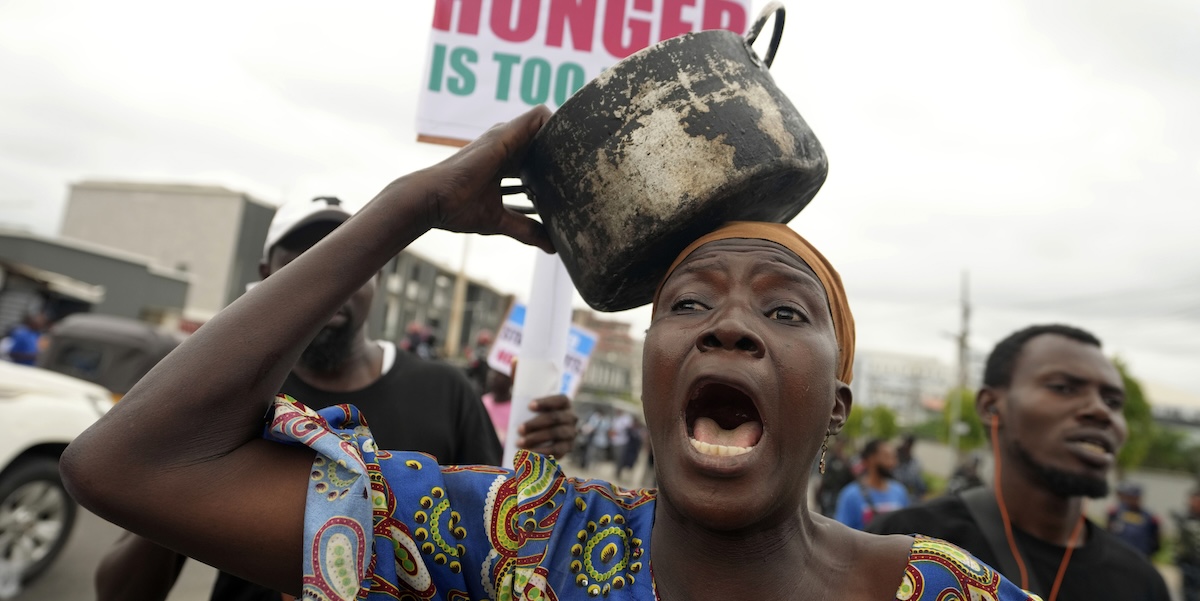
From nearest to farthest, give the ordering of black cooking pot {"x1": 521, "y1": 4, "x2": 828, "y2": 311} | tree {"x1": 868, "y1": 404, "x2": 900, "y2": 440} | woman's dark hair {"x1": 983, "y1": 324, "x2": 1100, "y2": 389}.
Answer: black cooking pot {"x1": 521, "y1": 4, "x2": 828, "y2": 311} → woman's dark hair {"x1": 983, "y1": 324, "x2": 1100, "y2": 389} → tree {"x1": 868, "y1": 404, "x2": 900, "y2": 440}

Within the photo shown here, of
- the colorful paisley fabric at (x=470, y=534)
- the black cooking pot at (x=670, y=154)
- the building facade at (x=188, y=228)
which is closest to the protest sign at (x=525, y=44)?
the black cooking pot at (x=670, y=154)

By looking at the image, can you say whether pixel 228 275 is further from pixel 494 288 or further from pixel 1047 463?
pixel 1047 463

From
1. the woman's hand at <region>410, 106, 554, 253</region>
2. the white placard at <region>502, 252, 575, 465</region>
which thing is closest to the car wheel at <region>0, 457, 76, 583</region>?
the white placard at <region>502, 252, 575, 465</region>

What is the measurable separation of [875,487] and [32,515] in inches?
252

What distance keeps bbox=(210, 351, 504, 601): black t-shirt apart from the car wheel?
412 cm

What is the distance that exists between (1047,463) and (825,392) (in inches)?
65.0

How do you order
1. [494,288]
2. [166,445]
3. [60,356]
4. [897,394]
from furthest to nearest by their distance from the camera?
[897,394]
[494,288]
[60,356]
[166,445]

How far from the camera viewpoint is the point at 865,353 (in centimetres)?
15388

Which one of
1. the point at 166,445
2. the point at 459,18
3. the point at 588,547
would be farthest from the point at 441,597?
the point at 459,18

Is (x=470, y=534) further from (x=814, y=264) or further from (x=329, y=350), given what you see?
(x=329, y=350)

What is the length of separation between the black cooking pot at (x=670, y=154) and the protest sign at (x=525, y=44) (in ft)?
3.30

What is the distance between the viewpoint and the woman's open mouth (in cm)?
146

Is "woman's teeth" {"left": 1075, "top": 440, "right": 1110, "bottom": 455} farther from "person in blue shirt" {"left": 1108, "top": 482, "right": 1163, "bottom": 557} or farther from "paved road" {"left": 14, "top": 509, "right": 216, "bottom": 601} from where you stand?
"person in blue shirt" {"left": 1108, "top": 482, "right": 1163, "bottom": 557}

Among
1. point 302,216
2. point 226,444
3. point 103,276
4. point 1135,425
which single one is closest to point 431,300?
point 103,276
